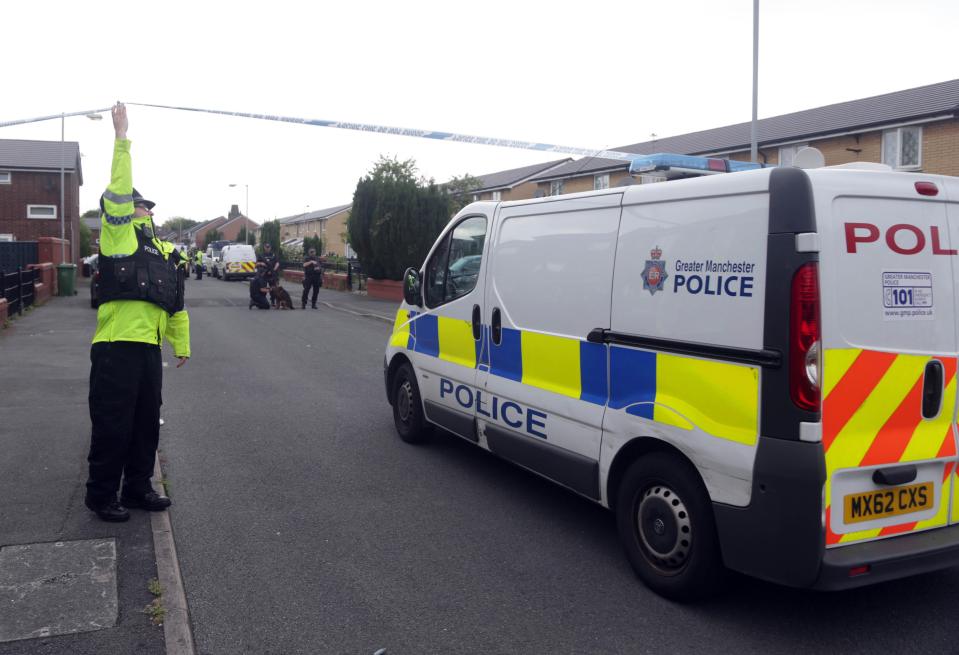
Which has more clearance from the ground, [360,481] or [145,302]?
[145,302]

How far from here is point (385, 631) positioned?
378 cm

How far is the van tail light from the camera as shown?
3.53 m

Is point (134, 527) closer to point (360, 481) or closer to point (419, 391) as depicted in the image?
point (360, 481)

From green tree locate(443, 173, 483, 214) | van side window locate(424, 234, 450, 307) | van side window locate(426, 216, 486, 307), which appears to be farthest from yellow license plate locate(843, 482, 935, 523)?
green tree locate(443, 173, 483, 214)

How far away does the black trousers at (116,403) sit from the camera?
4996 millimetres

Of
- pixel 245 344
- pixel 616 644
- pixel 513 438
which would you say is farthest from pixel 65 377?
pixel 616 644

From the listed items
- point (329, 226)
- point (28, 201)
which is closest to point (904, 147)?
point (28, 201)

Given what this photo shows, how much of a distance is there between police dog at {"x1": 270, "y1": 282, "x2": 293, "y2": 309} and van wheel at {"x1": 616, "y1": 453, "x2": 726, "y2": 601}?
68.0 ft

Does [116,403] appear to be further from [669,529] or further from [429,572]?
[669,529]

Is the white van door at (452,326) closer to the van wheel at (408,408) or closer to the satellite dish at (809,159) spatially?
the van wheel at (408,408)

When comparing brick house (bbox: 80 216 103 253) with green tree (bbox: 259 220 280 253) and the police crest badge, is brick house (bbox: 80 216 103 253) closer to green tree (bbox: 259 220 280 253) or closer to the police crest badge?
green tree (bbox: 259 220 280 253)

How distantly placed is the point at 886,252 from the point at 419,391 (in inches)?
164

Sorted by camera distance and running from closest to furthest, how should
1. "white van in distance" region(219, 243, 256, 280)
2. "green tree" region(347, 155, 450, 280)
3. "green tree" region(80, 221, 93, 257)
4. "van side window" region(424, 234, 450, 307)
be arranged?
"van side window" region(424, 234, 450, 307) → "green tree" region(347, 155, 450, 280) → "white van in distance" region(219, 243, 256, 280) → "green tree" region(80, 221, 93, 257)

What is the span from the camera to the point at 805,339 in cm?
354
